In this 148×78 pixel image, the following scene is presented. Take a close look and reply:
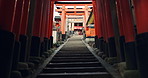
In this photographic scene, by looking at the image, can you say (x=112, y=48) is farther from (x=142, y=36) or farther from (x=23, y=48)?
(x=23, y=48)

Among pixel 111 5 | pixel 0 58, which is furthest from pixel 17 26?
Answer: pixel 111 5

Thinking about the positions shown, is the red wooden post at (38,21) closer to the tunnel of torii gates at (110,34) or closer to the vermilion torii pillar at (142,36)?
the tunnel of torii gates at (110,34)

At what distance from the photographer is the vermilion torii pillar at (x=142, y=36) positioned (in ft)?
5.74

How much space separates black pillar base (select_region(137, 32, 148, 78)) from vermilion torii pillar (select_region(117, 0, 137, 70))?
52cm

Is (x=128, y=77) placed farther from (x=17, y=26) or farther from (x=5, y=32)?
(x=17, y=26)

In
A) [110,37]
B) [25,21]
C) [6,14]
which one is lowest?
[110,37]

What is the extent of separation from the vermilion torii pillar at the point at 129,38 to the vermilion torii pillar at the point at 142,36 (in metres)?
0.51

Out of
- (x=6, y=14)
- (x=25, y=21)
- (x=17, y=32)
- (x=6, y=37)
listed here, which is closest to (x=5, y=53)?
(x=6, y=37)

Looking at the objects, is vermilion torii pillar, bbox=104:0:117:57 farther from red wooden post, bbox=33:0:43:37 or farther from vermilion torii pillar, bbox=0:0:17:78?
vermilion torii pillar, bbox=0:0:17:78

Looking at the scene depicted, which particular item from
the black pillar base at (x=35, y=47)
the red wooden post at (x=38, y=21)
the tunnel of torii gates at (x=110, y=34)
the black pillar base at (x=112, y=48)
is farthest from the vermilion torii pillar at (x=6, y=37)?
the black pillar base at (x=112, y=48)

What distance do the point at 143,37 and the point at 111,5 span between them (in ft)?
7.28

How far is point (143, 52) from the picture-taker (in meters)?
1.79

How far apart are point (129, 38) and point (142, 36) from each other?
0.62 m

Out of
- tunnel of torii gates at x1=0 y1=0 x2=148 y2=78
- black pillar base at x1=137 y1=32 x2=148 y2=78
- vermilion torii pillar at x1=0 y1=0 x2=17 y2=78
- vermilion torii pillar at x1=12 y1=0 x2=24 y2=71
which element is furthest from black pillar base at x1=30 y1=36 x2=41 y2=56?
black pillar base at x1=137 y1=32 x2=148 y2=78
